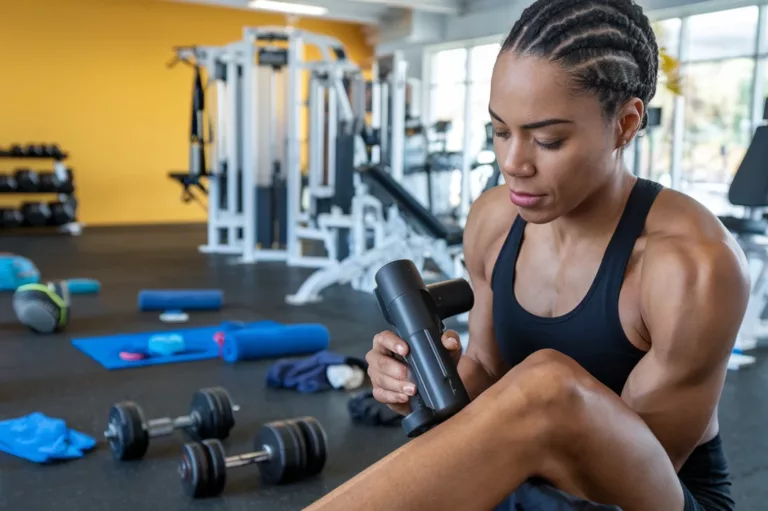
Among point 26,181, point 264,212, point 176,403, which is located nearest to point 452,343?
point 176,403


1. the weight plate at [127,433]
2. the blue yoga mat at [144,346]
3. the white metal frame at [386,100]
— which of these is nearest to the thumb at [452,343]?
the weight plate at [127,433]

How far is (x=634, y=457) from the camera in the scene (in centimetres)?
87

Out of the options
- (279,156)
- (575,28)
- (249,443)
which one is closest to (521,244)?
(575,28)

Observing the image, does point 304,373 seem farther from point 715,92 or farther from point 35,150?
point 35,150

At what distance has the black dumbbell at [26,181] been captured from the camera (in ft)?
25.0

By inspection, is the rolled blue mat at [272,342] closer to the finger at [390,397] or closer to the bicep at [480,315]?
the bicep at [480,315]

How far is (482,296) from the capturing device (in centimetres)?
126

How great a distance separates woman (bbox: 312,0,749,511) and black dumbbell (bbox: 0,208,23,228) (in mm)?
7324

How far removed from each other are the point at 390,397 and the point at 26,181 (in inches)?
297

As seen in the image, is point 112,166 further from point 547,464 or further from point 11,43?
point 547,464

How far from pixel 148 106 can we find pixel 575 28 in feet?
29.4

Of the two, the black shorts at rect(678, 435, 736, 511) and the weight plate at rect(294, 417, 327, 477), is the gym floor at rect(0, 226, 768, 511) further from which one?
the black shorts at rect(678, 435, 736, 511)

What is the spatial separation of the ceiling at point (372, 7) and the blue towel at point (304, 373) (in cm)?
662

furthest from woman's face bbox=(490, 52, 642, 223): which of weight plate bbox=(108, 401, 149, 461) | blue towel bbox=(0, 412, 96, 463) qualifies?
blue towel bbox=(0, 412, 96, 463)
